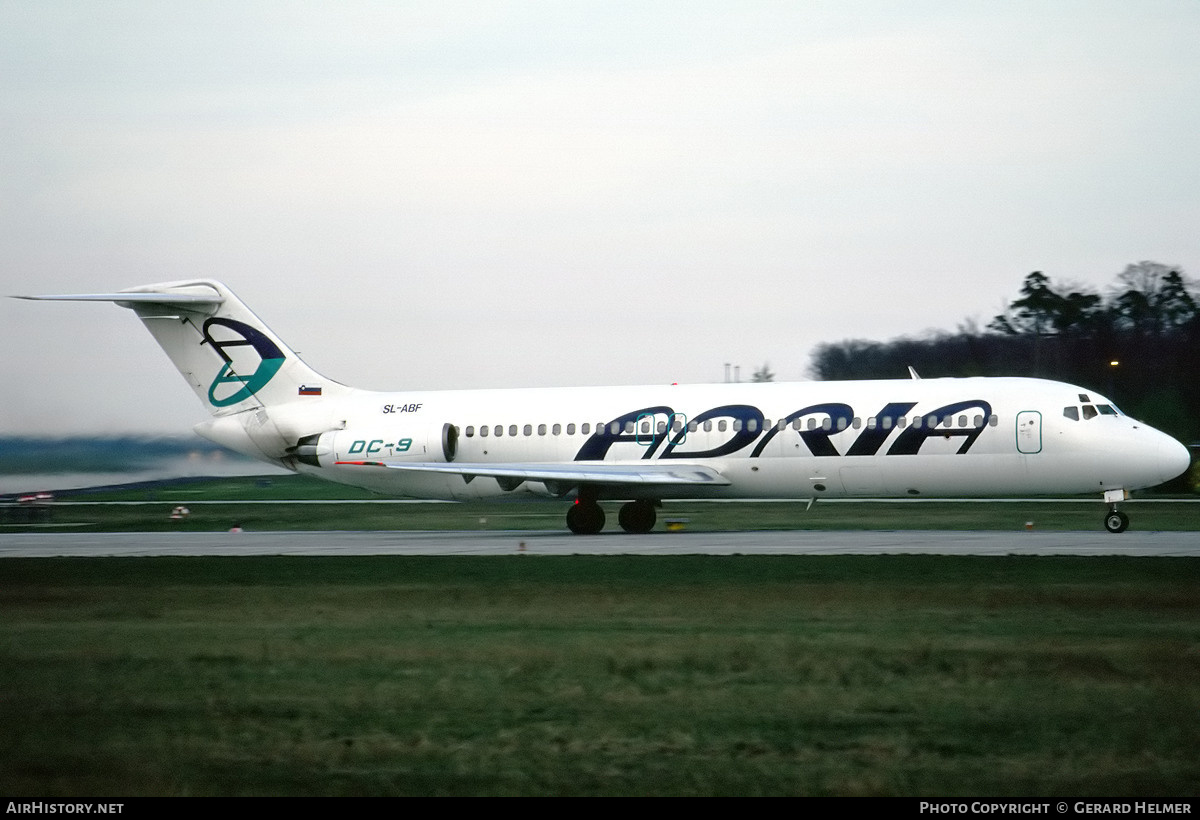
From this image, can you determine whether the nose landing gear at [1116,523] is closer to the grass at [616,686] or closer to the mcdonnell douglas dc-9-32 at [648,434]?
the mcdonnell douglas dc-9-32 at [648,434]

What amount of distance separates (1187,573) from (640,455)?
15.8 m

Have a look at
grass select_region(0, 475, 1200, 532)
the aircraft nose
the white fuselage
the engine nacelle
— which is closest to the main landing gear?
the white fuselage

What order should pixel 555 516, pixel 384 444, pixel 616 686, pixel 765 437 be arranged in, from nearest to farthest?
pixel 616 686, pixel 765 437, pixel 384 444, pixel 555 516

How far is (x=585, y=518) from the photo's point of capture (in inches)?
1293

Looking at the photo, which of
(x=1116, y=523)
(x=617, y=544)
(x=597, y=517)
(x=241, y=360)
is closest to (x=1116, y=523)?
(x=1116, y=523)

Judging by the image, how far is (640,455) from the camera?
32688 millimetres

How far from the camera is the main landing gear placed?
1292 inches

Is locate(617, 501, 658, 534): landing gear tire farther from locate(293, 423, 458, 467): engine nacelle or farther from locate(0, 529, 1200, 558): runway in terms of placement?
locate(293, 423, 458, 467): engine nacelle

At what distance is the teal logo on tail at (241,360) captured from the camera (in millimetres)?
35875

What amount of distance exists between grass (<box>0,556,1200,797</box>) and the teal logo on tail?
1680 centimetres

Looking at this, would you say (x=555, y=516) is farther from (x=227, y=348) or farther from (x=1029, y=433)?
(x=1029, y=433)

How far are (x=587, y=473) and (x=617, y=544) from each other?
377cm

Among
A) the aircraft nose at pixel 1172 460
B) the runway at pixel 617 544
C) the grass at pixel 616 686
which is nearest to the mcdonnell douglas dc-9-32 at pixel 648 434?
the aircraft nose at pixel 1172 460
